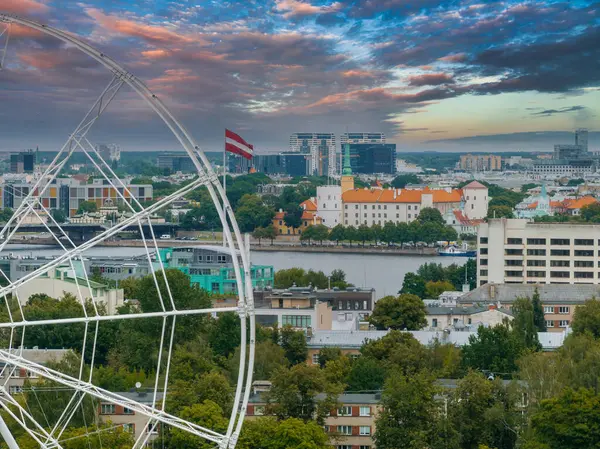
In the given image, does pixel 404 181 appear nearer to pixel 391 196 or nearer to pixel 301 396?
pixel 391 196

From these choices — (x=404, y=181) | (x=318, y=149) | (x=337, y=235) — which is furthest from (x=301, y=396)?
(x=318, y=149)

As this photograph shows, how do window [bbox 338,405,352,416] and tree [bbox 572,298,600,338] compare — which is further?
tree [bbox 572,298,600,338]

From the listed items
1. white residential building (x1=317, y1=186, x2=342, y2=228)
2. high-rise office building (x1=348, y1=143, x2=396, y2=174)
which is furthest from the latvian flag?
high-rise office building (x1=348, y1=143, x2=396, y2=174)

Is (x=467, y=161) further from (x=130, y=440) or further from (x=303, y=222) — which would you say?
(x=130, y=440)

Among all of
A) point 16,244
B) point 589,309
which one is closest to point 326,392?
point 589,309

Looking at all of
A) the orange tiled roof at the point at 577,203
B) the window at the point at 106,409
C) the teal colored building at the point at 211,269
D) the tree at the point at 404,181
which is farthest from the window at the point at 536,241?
the tree at the point at 404,181

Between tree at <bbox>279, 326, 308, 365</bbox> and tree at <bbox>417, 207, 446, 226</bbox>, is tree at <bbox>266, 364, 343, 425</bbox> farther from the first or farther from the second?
tree at <bbox>417, 207, 446, 226</bbox>
